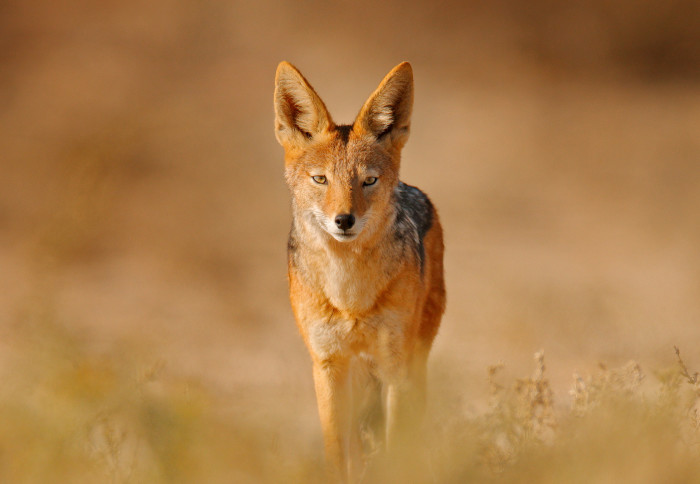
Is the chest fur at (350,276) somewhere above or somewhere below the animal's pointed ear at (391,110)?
below

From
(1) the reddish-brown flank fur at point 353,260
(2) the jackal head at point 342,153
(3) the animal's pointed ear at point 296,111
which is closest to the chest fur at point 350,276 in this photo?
(1) the reddish-brown flank fur at point 353,260

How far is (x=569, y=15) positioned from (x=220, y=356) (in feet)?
30.4

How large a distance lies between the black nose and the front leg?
2.52 ft

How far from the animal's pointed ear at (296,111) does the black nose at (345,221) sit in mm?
750

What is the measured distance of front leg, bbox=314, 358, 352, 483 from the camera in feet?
15.5

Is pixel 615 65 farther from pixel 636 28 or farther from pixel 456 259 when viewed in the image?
pixel 456 259

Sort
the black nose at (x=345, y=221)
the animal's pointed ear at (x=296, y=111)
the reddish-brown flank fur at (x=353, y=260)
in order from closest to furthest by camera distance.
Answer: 1. the black nose at (x=345, y=221)
2. the reddish-brown flank fur at (x=353, y=260)
3. the animal's pointed ear at (x=296, y=111)

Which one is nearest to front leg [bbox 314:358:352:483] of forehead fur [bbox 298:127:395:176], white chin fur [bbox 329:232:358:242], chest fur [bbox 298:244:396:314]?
chest fur [bbox 298:244:396:314]

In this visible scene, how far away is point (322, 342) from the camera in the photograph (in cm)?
468

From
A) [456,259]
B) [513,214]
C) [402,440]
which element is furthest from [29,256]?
[513,214]

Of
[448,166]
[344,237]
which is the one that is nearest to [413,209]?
[344,237]

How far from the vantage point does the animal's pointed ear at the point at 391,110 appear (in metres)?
4.84

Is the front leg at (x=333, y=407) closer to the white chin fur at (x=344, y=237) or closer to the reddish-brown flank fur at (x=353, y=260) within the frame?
the reddish-brown flank fur at (x=353, y=260)

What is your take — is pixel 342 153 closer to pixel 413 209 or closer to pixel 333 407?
pixel 413 209
